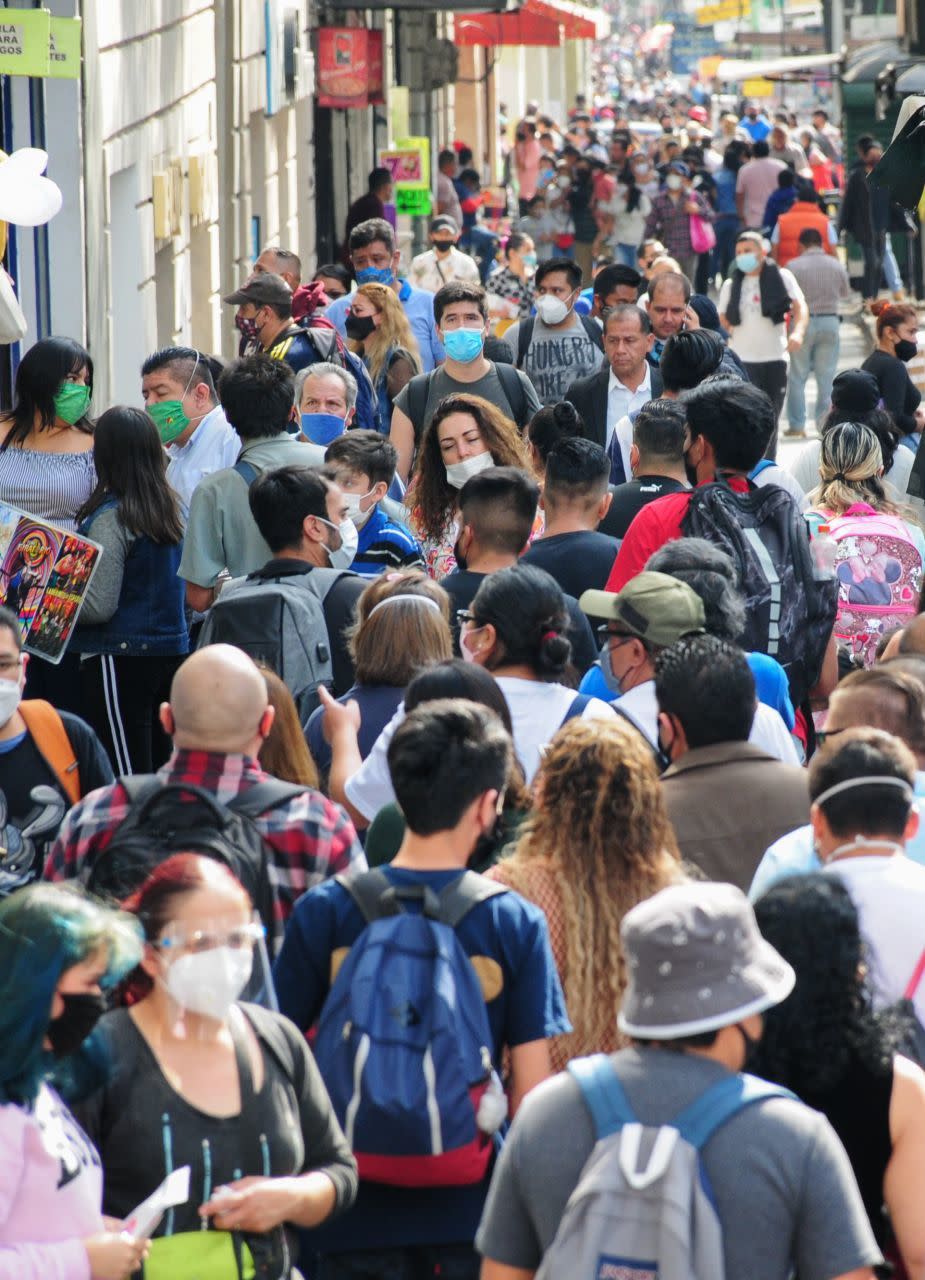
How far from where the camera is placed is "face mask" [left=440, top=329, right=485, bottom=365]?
931 centimetres

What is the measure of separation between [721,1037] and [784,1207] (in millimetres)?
244

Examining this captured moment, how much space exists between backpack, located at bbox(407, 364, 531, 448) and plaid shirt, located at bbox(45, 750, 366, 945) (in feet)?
17.1

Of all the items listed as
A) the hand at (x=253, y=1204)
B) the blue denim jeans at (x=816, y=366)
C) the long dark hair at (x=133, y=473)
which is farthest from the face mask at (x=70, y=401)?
the blue denim jeans at (x=816, y=366)

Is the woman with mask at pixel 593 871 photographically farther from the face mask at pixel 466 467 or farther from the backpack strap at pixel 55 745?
the face mask at pixel 466 467

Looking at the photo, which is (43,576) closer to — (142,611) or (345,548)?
(142,611)

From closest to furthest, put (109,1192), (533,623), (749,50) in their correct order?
(109,1192)
(533,623)
(749,50)

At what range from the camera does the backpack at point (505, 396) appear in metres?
9.41

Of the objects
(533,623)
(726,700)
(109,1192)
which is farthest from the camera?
(533,623)

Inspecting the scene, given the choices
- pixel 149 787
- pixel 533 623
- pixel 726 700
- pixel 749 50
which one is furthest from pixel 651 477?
pixel 749 50

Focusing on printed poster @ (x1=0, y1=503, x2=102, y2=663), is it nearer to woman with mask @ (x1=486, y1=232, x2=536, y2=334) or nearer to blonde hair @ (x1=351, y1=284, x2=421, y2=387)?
blonde hair @ (x1=351, y1=284, x2=421, y2=387)

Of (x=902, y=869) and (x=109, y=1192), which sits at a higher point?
(x=902, y=869)

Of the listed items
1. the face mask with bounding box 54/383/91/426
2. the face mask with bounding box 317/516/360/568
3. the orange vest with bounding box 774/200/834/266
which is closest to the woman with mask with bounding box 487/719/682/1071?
the face mask with bounding box 317/516/360/568

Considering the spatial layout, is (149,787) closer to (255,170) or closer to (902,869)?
(902,869)

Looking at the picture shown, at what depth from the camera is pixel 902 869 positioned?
388 cm
